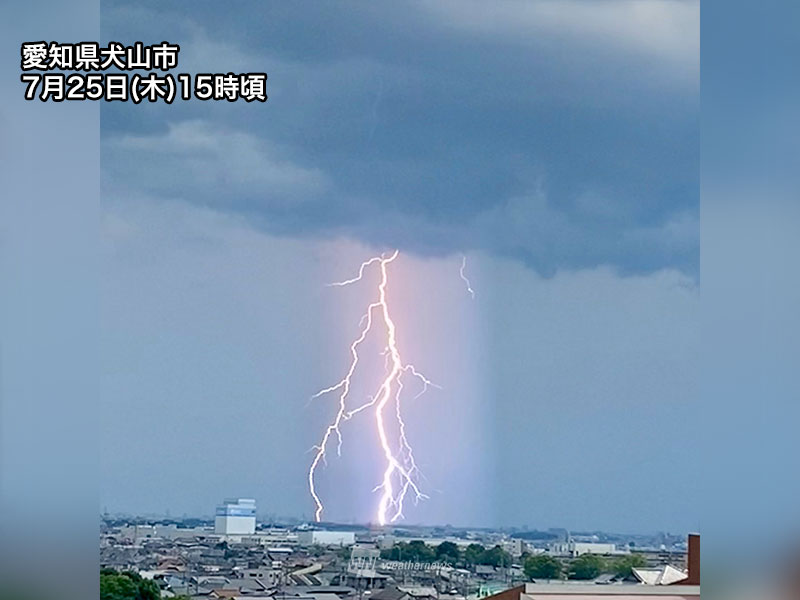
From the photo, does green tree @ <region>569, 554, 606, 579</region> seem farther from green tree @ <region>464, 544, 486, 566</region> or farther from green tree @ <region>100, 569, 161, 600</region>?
green tree @ <region>100, 569, 161, 600</region>

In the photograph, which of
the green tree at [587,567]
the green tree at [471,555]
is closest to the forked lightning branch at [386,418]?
the green tree at [471,555]

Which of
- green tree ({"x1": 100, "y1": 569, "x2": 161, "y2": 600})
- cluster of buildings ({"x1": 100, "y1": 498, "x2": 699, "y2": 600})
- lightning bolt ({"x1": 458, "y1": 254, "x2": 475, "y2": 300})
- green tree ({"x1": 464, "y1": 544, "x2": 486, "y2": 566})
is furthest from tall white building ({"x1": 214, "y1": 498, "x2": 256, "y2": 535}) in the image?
lightning bolt ({"x1": 458, "y1": 254, "x2": 475, "y2": 300})

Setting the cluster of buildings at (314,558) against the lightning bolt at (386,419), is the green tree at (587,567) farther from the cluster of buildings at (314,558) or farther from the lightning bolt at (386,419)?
the lightning bolt at (386,419)

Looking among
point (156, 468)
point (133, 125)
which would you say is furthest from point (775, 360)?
point (133, 125)

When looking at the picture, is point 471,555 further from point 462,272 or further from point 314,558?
point 462,272

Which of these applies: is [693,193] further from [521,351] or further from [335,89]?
[335,89]

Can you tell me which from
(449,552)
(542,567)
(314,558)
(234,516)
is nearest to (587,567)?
(542,567)
